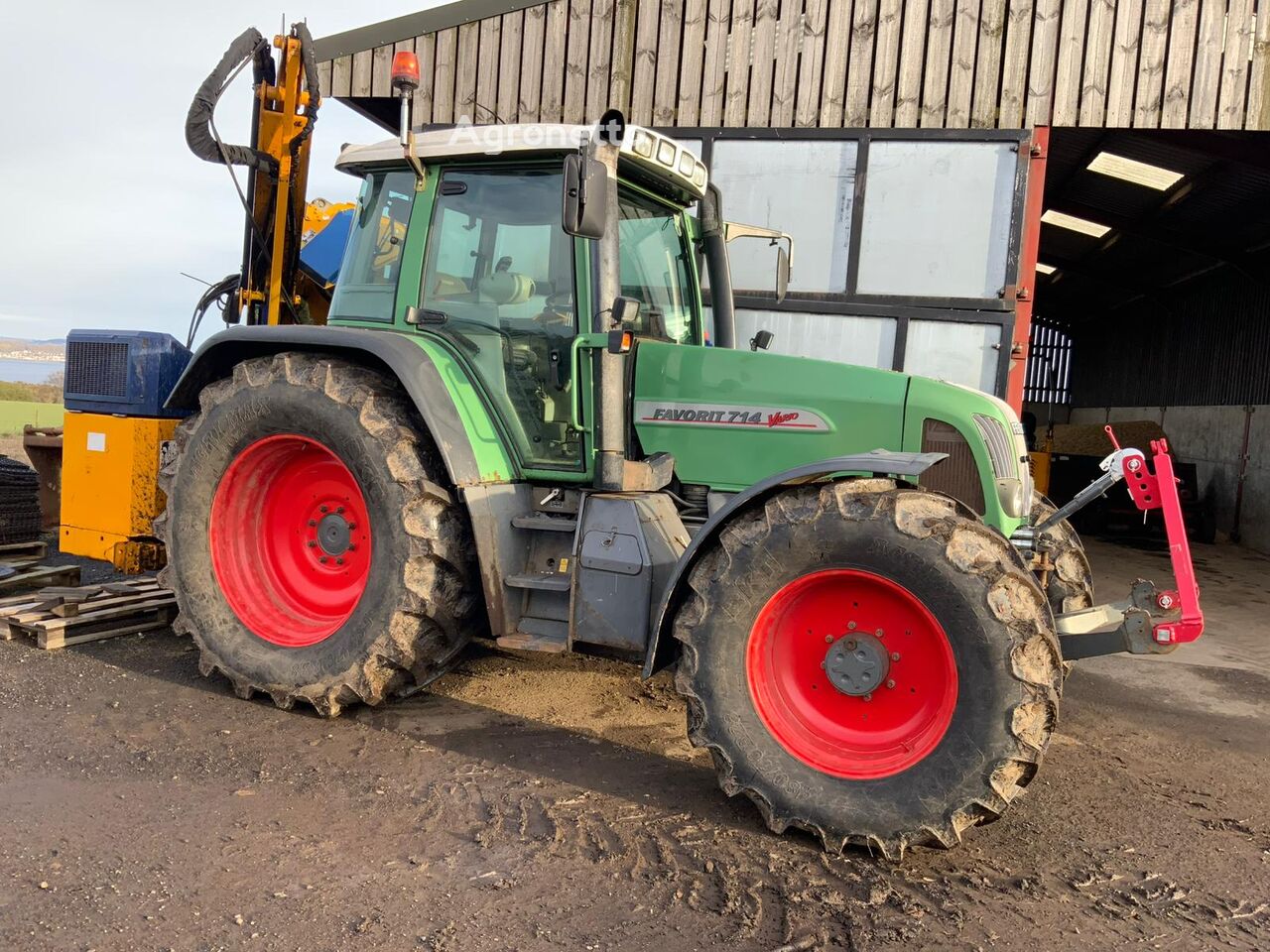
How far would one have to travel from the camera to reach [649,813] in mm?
3553

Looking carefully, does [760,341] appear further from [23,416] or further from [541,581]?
[23,416]

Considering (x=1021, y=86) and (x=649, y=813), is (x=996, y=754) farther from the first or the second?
(x=1021, y=86)

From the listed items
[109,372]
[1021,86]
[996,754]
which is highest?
[1021,86]

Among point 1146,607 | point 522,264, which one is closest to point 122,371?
point 522,264

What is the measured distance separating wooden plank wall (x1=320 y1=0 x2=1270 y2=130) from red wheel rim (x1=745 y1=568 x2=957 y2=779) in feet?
17.7

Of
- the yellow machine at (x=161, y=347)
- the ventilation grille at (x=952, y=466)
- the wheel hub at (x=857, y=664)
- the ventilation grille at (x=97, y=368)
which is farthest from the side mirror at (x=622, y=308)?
the ventilation grille at (x=97, y=368)

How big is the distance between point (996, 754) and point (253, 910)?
2313mm

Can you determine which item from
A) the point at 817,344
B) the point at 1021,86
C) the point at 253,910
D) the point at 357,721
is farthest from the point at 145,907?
the point at 1021,86

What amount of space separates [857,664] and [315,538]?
2.79 metres

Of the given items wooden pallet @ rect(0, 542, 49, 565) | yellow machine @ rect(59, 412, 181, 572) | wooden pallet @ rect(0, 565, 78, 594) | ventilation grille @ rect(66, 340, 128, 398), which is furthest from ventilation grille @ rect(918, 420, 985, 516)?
wooden pallet @ rect(0, 542, 49, 565)

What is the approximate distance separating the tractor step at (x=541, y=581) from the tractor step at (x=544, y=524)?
0.21 metres

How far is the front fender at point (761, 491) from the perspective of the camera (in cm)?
339

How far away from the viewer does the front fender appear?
3391 millimetres

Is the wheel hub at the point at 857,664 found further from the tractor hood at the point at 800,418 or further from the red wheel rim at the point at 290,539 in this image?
the red wheel rim at the point at 290,539
